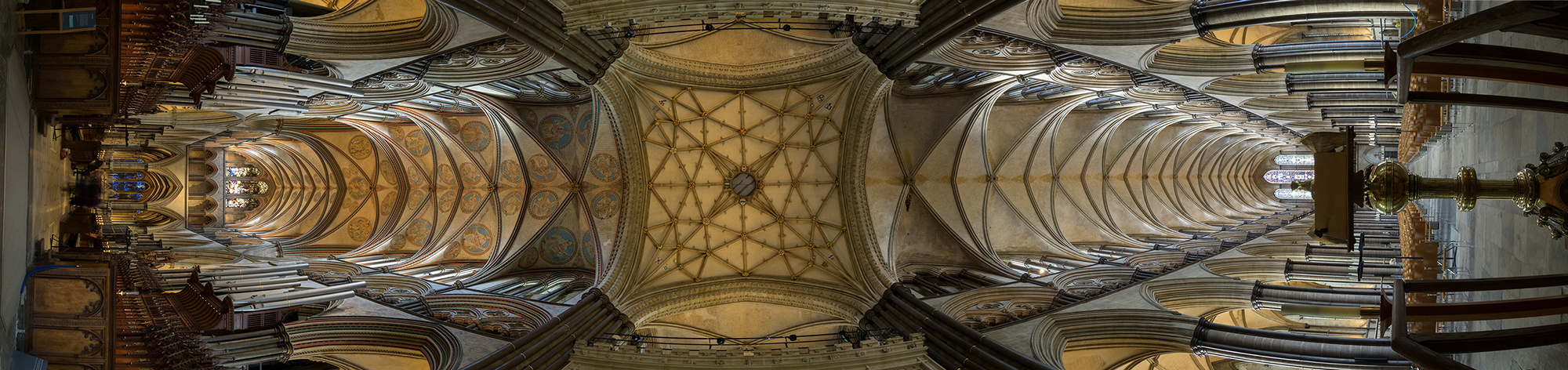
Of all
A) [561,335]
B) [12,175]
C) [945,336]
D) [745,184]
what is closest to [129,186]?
[12,175]

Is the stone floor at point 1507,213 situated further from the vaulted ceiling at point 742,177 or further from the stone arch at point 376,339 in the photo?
the stone arch at point 376,339

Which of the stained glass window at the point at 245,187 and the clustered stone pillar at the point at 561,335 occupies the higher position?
Result: the stained glass window at the point at 245,187

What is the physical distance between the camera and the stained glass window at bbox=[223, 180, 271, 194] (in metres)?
18.6

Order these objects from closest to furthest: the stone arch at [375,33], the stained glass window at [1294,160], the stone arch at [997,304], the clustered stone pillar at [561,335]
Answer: the stone arch at [375,33], the clustered stone pillar at [561,335], the stone arch at [997,304], the stained glass window at [1294,160]

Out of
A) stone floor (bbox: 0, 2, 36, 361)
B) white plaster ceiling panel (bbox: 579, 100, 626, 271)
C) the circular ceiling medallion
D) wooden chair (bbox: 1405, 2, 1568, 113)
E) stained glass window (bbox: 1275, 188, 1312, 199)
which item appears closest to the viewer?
wooden chair (bbox: 1405, 2, 1568, 113)

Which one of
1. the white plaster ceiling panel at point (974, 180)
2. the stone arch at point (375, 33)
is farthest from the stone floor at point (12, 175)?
the white plaster ceiling panel at point (974, 180)

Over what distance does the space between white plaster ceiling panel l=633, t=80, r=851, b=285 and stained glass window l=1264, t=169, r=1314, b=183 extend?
47.8ft

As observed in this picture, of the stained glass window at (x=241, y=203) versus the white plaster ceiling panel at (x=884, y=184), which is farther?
the stained glass window at (x=241, y=203)

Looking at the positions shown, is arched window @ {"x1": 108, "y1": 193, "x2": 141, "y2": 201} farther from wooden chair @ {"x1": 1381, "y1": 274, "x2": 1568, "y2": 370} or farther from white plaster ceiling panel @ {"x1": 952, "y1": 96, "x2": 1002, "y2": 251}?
wooden chair @ {"x1": 1381, "y1": 274, "x2": 1568, "y2": 370}

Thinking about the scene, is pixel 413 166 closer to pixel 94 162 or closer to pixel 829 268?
pixel 94 162

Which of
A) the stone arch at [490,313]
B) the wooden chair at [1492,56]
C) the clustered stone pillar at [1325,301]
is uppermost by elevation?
the wooden chair at [1492,56]

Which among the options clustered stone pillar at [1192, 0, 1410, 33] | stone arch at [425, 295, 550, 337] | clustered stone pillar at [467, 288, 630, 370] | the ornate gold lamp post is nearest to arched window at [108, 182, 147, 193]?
stone arch at [425, 295, 550, 337]

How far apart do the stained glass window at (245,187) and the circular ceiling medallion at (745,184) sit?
13.5 m

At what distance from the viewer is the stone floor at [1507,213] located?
4.47 meters
